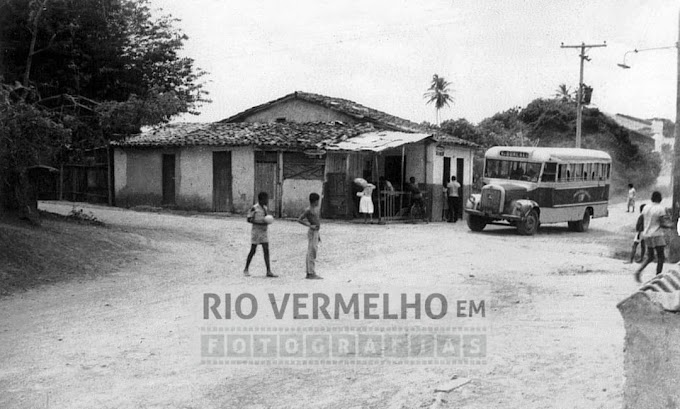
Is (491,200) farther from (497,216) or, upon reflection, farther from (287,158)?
(287,158)

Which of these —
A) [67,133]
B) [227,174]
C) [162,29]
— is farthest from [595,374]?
[227,174]

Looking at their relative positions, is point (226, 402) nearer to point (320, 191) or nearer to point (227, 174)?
point (320, 191)

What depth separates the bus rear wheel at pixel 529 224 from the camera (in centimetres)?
1970

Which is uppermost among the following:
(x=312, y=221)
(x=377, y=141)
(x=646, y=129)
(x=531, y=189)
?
(x=646, y=129)

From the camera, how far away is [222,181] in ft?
82.8

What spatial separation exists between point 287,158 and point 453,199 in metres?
5.58

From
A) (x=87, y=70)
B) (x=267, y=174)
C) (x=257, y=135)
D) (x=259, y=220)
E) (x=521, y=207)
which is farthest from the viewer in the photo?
(x=257, y=135)

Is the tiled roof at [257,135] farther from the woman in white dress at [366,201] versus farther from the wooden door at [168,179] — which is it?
the woman in white dress at [366,201]

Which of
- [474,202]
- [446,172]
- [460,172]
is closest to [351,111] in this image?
[446,172]

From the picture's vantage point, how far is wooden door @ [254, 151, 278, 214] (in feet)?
78.0

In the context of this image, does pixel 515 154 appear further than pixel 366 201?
No

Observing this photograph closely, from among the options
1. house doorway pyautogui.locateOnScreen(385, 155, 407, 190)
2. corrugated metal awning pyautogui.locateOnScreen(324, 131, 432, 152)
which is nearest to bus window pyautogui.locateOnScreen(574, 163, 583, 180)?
corrugated metal awning pyautogui.locateOnScreen(324, 131, 432, 152)

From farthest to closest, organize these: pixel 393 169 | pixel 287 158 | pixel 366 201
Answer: pixel 393 169 < pixel 287 158 < pixel 366 201

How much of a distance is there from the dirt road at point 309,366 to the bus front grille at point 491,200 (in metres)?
3.39
